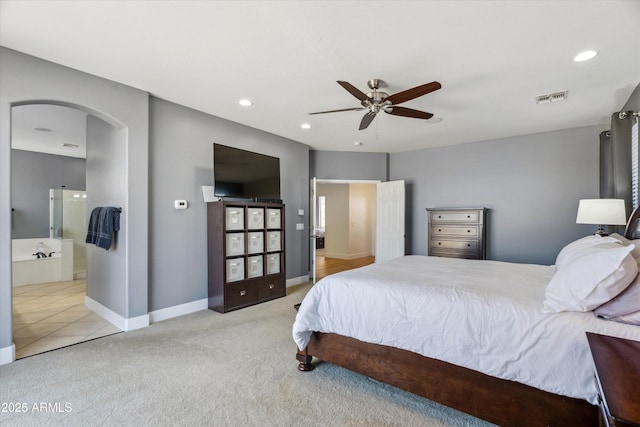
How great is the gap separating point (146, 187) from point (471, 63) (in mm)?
3449

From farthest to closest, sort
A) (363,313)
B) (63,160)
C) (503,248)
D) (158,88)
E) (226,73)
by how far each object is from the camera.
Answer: (63,160), (503,248), (158,88), (226,73), (363,313)

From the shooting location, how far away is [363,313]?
209 centimetres

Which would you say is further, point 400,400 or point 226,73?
point 226,73

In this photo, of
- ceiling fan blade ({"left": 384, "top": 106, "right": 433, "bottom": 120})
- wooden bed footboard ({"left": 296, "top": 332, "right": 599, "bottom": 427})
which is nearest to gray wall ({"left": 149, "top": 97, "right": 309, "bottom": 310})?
wooden bed footboard ({"left": 296, "top": 332, "right": 599, "bottom": 427})

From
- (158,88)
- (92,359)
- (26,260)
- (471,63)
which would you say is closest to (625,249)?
(471,63)

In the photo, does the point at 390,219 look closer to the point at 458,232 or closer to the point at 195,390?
the point at 458,232

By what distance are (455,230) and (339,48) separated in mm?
3717

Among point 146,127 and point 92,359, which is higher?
point 146,127

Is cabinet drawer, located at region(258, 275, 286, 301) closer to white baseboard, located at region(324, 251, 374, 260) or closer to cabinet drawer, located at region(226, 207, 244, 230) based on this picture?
cabinet drawer, located at region(226, 207, 244, 230)

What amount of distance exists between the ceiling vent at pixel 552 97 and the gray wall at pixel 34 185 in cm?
818

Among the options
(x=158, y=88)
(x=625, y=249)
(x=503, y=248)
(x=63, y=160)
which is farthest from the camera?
(x=63, y=160)

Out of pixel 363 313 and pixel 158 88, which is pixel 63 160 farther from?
pixel 363 313

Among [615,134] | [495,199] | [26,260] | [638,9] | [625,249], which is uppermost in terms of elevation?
[638,9]

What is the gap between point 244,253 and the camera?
400 cm
